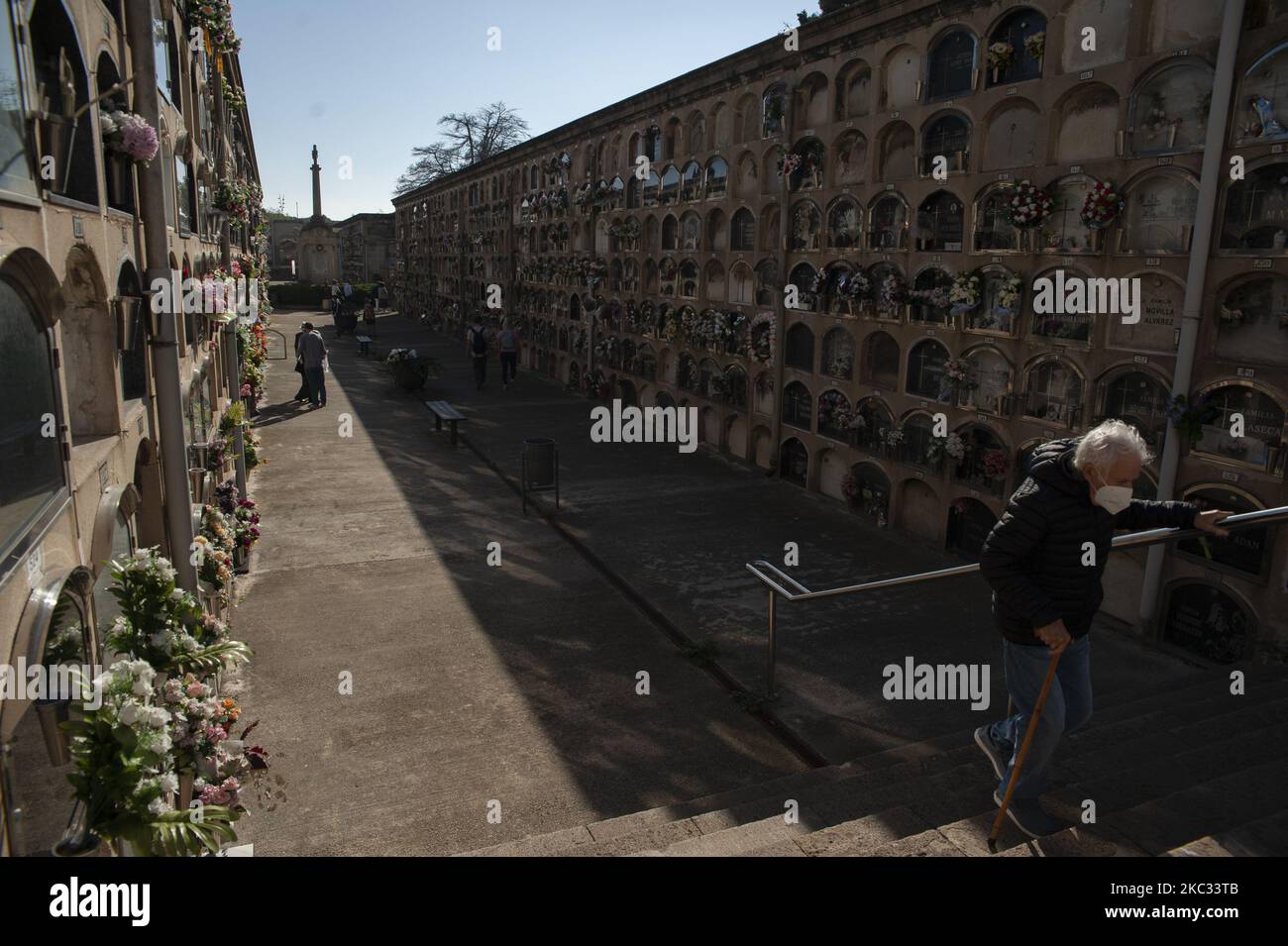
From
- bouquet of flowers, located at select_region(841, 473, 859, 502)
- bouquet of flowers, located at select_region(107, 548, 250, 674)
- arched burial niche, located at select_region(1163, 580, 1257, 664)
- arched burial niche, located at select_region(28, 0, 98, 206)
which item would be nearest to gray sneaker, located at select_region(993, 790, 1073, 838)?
bouquet of flowers, located at select_region(107, 548, 250, 674)

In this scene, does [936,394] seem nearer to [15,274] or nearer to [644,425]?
[644,425]

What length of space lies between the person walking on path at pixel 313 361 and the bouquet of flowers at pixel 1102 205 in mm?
12582

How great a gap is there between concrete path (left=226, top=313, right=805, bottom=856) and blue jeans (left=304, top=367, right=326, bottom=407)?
21.8ft

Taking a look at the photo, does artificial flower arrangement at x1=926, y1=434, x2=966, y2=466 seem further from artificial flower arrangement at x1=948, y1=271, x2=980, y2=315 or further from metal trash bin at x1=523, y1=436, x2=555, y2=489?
metal trash bin at x1=523, y1=436, x2=555, y2=489

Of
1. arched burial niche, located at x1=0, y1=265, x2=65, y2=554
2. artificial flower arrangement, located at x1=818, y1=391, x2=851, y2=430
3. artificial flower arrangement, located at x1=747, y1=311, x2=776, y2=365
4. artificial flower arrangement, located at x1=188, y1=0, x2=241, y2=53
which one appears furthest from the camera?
artificial flower arrangement, located at x1=747, y1=311, x2=776, y2=365

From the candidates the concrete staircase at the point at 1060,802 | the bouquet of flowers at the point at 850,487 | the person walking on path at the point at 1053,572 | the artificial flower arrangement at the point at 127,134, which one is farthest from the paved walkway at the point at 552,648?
the artificial flower arrangement at the point at 127,134

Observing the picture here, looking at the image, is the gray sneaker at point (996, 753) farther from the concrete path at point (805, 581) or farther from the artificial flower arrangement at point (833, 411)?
the artificial flower arrangement at point (833, 411)

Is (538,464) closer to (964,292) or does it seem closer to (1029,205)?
(964,292)

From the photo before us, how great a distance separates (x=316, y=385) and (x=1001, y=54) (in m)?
12.7

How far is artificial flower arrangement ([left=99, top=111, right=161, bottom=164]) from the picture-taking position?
3.98 metres

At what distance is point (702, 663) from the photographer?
20.0 feet

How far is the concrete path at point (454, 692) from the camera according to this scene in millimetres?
4422

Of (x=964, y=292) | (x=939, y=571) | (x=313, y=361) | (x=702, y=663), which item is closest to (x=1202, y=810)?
(x=939, y=571)

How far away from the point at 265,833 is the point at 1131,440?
13.7ft
